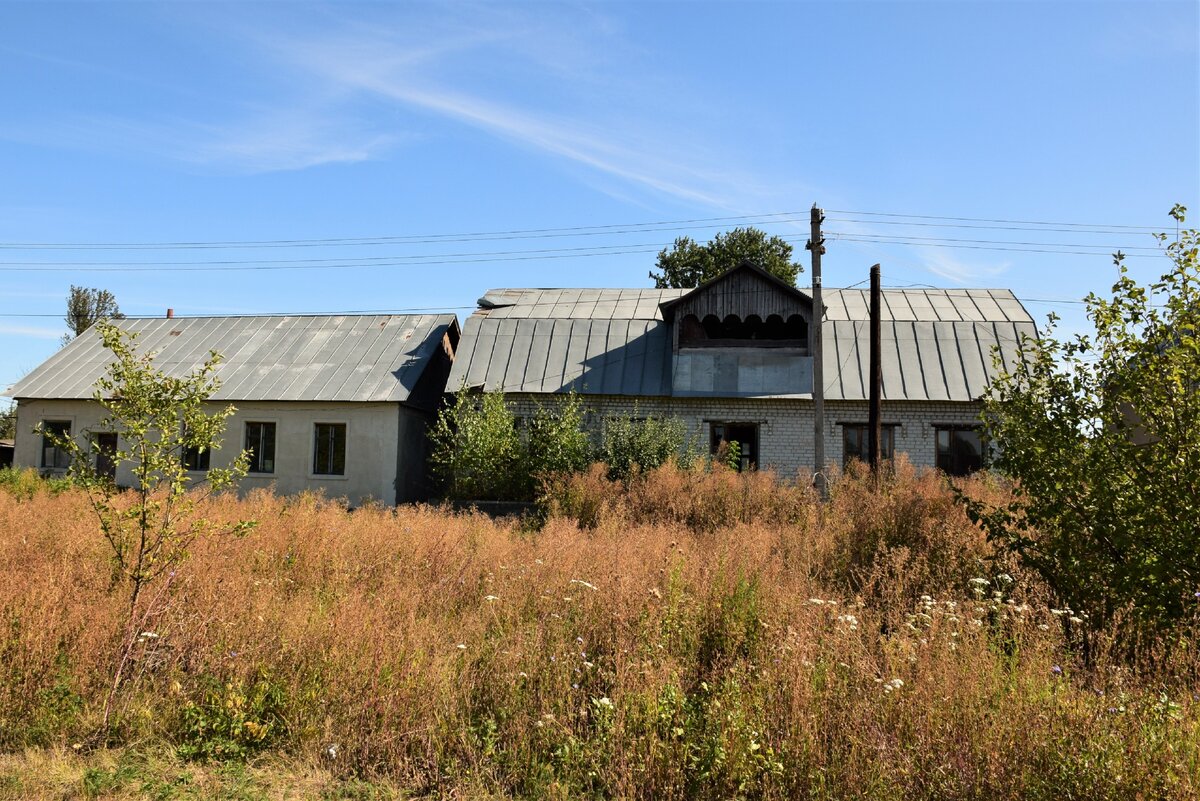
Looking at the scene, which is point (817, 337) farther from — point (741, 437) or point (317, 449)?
point (317, 449)

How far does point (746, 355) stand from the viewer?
73.0ft

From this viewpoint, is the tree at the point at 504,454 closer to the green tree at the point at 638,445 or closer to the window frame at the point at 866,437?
the green tree at the point at 638,445

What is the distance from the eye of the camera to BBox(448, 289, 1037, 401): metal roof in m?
21.6

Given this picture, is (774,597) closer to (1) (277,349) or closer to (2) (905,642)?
(2) (905,642)

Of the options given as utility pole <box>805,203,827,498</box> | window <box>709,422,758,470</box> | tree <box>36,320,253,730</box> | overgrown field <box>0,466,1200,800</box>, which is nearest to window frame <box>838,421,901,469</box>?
window <box>709,422,758,470</box>

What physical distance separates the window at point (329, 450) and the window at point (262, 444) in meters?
1.32

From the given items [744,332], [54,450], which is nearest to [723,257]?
[744,332]

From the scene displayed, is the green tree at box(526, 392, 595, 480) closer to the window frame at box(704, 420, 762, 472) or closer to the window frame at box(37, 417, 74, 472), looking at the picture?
the window frame at box(704, 420, 762, 472)

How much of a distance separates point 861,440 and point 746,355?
3.72 metres

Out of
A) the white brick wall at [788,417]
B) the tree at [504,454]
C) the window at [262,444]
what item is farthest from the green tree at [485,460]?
the window at [262,444]

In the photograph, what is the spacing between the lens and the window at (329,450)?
21859 millimetres

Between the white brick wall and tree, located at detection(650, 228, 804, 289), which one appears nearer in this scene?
the white brick wall

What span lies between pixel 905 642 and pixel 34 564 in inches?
282

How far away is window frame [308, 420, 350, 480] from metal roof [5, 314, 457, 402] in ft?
2.30
